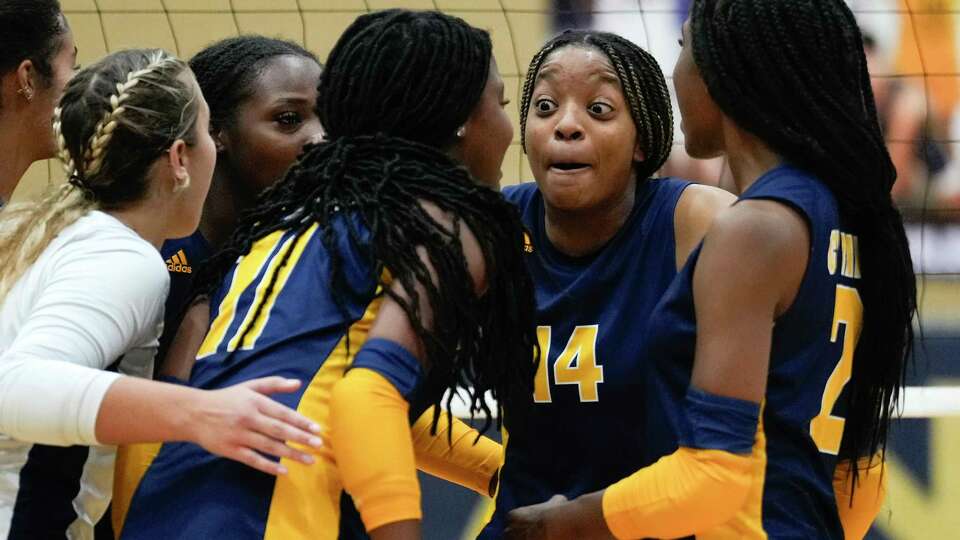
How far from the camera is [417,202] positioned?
1927 millimetres

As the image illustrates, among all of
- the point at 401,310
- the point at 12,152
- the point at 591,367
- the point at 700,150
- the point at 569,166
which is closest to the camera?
the point at 401,310

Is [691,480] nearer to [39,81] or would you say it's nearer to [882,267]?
[882,267]

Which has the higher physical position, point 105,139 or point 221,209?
point 105,139

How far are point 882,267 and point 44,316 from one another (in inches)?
47.6

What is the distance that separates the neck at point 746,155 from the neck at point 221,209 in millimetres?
1141

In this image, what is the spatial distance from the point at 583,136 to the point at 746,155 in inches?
19.7

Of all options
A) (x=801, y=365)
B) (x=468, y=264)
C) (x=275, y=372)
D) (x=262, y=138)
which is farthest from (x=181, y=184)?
(x=801, y=365)

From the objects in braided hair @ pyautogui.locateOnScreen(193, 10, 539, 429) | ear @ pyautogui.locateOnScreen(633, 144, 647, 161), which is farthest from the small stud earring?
ear @ pyautogui.locateOnScreen(633, 144, 647, 161)

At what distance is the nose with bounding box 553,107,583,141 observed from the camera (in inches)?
95.7

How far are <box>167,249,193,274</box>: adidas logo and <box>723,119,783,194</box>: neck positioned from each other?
1110 mm

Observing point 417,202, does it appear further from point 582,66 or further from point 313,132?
point 313,132

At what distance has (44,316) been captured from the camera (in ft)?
5.76

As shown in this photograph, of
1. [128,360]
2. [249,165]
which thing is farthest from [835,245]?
[249,165]

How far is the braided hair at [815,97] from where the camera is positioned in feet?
6.30
